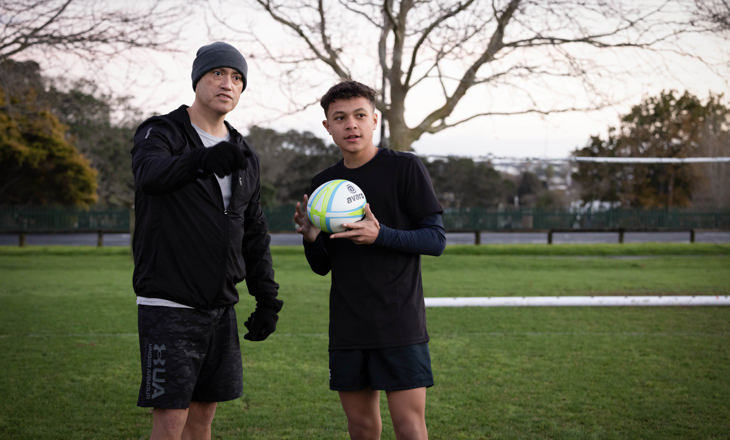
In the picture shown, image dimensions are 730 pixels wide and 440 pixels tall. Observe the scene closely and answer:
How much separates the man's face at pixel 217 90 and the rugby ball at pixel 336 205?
585mm

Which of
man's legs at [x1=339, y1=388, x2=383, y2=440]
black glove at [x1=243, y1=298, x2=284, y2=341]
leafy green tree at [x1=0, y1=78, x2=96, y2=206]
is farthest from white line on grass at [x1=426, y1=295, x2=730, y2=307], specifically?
leafy green tree at [x1=0, y1=78, x2=96, y2=206]

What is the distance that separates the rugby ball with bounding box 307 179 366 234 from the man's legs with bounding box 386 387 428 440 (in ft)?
2.66

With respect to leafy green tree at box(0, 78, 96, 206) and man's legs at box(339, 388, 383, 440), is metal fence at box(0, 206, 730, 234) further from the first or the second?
man's legs at box(339, 388, 383, 440)

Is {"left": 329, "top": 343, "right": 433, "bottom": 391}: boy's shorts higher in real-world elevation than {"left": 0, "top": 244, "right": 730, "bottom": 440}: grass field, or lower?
higher

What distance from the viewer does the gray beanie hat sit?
299 centimetres

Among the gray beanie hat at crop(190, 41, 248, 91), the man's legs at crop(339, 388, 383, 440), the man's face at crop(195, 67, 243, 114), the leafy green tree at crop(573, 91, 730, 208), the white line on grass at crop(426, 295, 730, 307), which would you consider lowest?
the man's legs at crop(339, 388, 383, 440)

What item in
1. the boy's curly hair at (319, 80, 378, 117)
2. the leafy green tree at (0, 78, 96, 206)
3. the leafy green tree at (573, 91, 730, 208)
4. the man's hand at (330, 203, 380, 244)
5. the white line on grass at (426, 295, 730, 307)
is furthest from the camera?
the leafy green tree at (0, 78, 96, 206)

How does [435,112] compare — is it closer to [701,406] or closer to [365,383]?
[701,406]

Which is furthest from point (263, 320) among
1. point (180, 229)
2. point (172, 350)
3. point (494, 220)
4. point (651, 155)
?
point (651, 155)

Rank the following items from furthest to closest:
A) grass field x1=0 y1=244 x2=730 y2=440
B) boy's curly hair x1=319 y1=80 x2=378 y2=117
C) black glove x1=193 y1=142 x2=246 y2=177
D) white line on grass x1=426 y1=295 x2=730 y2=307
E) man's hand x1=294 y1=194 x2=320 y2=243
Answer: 1. white line on grass x1=426 y1=295 x2=730 y2=307
2. grass field x1=0 y1=244 x2=730 y2=440
3. man's hand x1=294 y1=194 x2=320 y2=243
4. boy's curly hair x1=319 y1=80 x2=378 y2=117
5. black glove x1=193 y1=142 x2=246 y2=177

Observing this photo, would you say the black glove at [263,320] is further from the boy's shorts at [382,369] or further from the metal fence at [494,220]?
the metal fence at [494,220]

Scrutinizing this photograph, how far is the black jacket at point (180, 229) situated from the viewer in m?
2.78

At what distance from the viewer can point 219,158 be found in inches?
100

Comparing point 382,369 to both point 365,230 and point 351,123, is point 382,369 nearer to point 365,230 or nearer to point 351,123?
point 365,230
